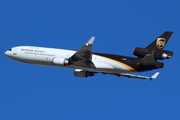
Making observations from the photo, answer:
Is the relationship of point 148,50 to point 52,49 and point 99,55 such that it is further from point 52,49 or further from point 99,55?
point 52,49

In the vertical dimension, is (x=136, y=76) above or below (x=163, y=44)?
below

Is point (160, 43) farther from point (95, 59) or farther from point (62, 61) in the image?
point (62, 61)

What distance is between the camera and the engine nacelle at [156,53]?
4053 cm

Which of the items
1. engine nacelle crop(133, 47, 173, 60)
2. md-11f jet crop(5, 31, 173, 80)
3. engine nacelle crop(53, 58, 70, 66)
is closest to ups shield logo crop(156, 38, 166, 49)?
md-11f jet crop(5, 31, 173, 80)

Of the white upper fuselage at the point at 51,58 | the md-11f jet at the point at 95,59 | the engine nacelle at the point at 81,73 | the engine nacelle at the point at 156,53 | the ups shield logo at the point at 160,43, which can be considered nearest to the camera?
the engine nacelle at the point at 156,53

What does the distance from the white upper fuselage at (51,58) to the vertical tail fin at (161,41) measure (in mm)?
4724

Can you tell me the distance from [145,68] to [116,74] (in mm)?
7886

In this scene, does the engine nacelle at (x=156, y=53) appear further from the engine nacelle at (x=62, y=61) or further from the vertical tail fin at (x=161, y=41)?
the engine nacelle at (x=62, y=61)

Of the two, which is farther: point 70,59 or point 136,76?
point 136,76

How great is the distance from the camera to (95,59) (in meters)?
44.4

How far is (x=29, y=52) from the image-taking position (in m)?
46.9

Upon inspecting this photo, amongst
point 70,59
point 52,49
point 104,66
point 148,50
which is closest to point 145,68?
point 148,50

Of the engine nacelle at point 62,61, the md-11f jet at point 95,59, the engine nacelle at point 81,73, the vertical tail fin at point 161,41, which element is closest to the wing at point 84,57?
the md-11f jet at point 95,59

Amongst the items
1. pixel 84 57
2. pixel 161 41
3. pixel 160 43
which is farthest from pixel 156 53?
pixel 84 57
